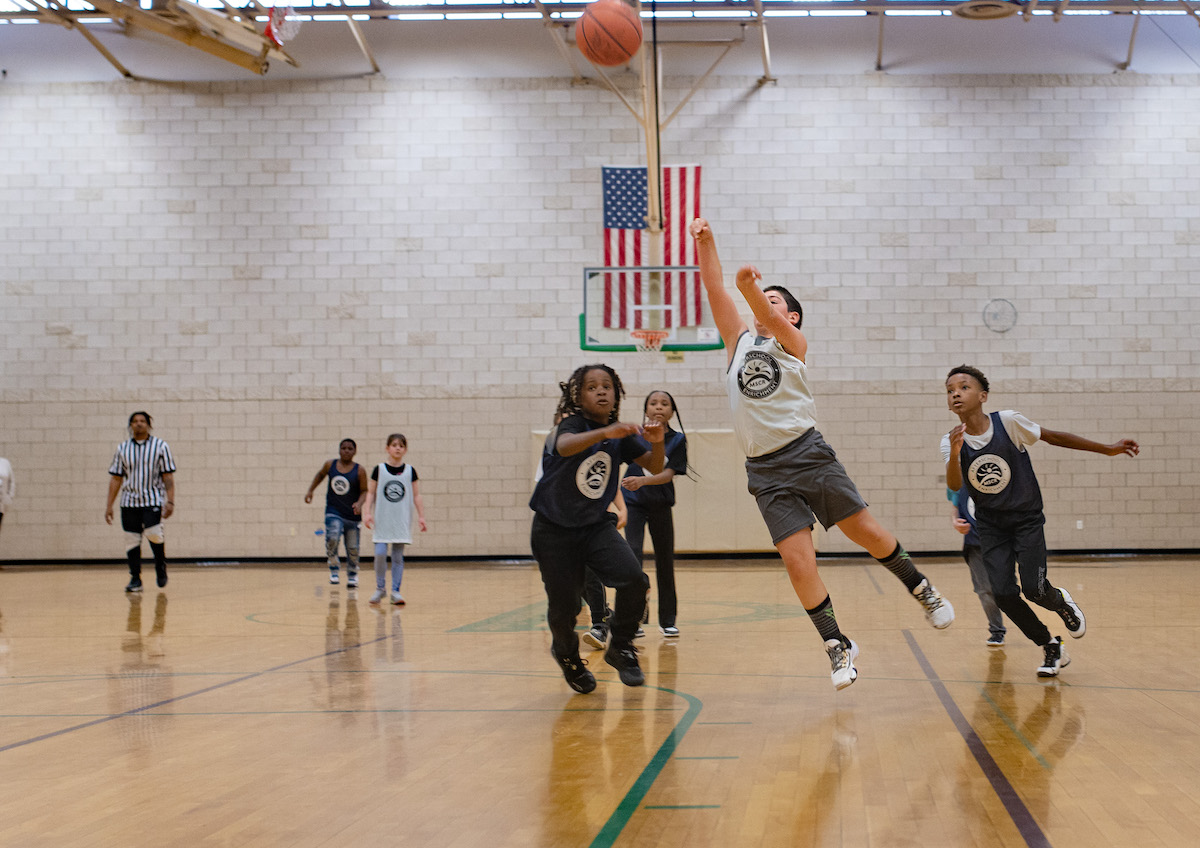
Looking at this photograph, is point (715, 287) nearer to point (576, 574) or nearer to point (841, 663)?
point (576, 574)

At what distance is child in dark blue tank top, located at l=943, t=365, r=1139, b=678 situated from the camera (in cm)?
546

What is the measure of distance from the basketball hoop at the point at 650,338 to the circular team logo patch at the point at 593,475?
7.81 meters

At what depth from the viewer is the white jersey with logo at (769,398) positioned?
186 inches

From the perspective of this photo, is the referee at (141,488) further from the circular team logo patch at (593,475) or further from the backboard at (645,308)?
the circular team logo patch at (593,475)

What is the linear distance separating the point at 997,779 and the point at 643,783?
3.54 ft

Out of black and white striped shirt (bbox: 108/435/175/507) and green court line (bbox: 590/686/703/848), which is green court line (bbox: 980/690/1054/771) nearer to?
green court line (bbox: 590/686/703/848)

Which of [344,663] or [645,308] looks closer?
[344,663]

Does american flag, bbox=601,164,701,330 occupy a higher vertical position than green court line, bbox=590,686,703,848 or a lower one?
higher

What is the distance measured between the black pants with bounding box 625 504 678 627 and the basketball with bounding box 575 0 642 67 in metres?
5.44

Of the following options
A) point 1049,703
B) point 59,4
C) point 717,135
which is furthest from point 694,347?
point 59,4

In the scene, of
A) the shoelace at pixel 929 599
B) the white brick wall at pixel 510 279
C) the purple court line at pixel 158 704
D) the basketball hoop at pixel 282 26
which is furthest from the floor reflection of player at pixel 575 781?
the basketball hoop at pixel 282 26

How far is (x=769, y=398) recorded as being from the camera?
4.72 m

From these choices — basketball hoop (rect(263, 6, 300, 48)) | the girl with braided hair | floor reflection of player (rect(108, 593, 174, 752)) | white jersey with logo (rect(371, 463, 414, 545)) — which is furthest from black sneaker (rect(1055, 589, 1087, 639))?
basketball hoop (rect(263, 6, 300, 48))

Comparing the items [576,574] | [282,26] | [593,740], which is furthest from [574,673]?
[282,26]
